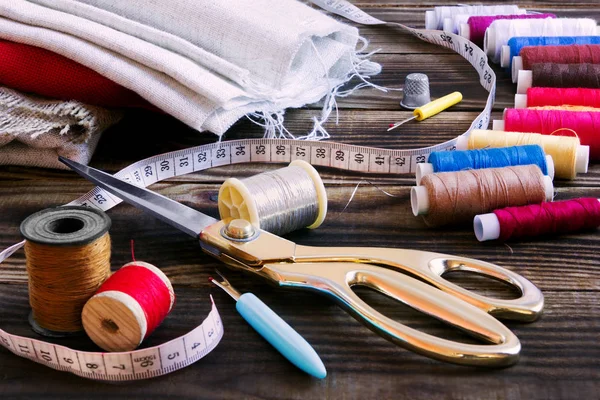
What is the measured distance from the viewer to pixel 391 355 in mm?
1039

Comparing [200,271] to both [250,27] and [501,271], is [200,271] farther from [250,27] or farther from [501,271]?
[250,27]

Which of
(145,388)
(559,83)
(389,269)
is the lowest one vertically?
(145,388)

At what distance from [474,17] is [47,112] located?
4.06 ft

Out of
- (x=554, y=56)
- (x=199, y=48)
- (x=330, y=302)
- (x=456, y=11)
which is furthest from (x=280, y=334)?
(x=456, y=11)

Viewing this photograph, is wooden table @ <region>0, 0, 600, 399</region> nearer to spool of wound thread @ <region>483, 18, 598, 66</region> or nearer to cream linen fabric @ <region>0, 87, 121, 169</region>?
cream linen fabric @ <region>0, 87, 121, 169</region>

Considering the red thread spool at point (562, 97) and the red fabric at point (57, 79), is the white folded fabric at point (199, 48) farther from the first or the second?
the red thread spool at point (562, 97)

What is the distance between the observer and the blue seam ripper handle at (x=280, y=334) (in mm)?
1001

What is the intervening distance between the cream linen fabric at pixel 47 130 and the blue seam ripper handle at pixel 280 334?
2.01 ft

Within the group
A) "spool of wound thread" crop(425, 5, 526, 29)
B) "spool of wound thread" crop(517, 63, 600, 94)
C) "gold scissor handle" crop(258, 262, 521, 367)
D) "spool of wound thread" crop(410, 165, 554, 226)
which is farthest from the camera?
"spool of wound thread" crop(425, 5, 526, 29)

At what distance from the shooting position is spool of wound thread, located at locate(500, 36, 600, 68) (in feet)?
6.52

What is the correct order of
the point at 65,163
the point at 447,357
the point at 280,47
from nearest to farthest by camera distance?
the point at 447,357 < the point at 65,163 < the point at 280,47

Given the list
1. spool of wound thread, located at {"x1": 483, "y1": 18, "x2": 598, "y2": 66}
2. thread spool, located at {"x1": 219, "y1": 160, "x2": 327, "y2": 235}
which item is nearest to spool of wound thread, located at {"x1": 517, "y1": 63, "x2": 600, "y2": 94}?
spool of wound thread, located at {"x1": 483, "y1": 18, "x2": 598, "y2": 66}

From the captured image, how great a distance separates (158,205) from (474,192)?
1.77 ft

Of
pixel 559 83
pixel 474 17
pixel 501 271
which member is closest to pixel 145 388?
pixel 501 271
